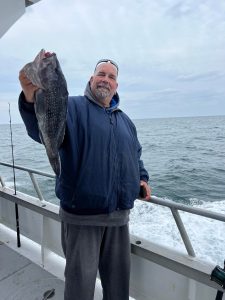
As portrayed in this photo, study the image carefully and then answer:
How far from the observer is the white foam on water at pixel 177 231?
14.1ft

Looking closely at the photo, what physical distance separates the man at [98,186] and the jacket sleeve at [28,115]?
20 centimetres

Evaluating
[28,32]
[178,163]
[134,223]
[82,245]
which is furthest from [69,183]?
[178,163]

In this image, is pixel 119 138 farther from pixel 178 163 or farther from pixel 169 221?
pixel 178 163

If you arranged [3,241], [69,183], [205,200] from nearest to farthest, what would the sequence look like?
[69,183]
[3,241]
[205,200]

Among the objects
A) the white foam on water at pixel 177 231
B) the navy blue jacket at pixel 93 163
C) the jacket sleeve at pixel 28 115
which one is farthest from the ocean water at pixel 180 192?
the jacket sleeve at pixel 28 115

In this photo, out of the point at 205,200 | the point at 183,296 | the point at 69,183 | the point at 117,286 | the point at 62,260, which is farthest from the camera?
the point at 205,200

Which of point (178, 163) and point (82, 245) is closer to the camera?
point (82, 245)

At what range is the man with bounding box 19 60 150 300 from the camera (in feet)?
5.03

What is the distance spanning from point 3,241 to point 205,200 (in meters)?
6.17

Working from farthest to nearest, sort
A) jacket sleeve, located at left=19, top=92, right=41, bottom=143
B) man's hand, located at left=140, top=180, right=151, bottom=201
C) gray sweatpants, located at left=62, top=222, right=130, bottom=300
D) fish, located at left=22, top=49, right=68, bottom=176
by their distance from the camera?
man's hand, located at left=140, top=180, right=151, bottom=201, gray sweatpants, located at left=62, top=222, right=130, bottom=300, jacket sleeve, located at left=19, top=92, right=41, bottom=143, fish, located at left=22, top=49, right=68, bottom=176

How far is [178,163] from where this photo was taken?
13844mm

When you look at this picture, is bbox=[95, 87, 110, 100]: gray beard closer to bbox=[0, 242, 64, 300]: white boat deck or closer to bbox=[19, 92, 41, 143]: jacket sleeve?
bbox=[19, 92, 41, 143]: jacket sleeve

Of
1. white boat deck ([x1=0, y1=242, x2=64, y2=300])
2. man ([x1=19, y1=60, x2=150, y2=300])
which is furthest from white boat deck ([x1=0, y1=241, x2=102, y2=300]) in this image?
man ([x1=19, y1=60, x2=150, y2=300])

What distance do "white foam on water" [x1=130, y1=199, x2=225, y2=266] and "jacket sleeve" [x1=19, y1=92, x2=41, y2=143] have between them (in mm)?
3145
